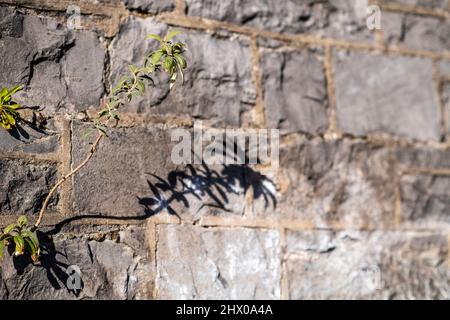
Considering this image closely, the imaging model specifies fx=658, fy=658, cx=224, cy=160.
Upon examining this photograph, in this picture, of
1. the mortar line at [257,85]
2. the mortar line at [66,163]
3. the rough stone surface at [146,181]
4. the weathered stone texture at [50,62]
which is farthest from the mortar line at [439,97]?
the mortar line at [66,163]

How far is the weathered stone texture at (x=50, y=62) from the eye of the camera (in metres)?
2.12

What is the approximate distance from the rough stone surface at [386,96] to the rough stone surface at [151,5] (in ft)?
2.36

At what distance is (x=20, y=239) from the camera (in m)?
1.92

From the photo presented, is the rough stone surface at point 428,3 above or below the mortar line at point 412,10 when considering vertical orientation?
above

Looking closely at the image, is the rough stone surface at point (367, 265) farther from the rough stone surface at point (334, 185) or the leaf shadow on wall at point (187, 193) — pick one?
the leaf shadow on wall at point (187, 193)

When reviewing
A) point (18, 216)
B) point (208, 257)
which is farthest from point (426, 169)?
point (18, 216)

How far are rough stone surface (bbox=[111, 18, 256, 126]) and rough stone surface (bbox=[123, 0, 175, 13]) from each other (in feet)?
0.14

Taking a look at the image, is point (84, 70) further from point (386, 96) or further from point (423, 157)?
point (423, 157)

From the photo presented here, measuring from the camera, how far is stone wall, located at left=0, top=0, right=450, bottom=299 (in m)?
2.13

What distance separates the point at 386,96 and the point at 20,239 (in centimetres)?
157

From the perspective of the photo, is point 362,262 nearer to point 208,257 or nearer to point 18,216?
point 208,257

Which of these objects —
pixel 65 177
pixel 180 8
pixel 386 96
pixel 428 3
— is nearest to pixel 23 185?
pixel 65 177

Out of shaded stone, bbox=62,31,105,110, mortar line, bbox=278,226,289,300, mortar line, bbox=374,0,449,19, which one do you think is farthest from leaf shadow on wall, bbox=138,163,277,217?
mortar line, bbox=374,0,449,19
